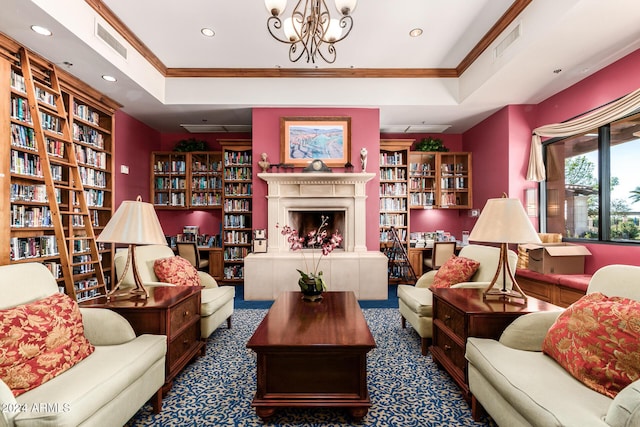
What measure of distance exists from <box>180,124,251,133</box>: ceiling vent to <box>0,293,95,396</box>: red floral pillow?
4526 millimetres

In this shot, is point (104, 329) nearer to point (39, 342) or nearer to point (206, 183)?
point (39, 342)

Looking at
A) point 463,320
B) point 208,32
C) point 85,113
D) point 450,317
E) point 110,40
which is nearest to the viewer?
point 463,320

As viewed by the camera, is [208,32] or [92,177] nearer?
[208,32]

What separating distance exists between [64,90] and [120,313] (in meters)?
3.29

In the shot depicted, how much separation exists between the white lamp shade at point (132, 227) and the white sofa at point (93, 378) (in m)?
0.41

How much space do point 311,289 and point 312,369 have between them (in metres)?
0.94

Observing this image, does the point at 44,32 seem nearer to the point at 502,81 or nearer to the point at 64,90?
the point at 64,90

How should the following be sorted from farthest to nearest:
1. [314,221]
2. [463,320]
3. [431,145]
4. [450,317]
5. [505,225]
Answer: [431,145]
[314,221]
[450,317]
[505,225]
[463,320]

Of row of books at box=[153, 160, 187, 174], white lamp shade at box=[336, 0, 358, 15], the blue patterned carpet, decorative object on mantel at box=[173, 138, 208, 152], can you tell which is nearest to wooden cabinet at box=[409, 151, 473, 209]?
the blue patterned carpet

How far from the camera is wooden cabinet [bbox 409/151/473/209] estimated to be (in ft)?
19.0

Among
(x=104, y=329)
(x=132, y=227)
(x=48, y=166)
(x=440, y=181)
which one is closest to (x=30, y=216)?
(x=48, y=166)

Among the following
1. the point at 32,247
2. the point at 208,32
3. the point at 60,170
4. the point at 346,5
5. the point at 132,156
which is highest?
the point at 208,32

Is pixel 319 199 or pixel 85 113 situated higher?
pixel 85 113

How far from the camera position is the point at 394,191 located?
18.8ft
